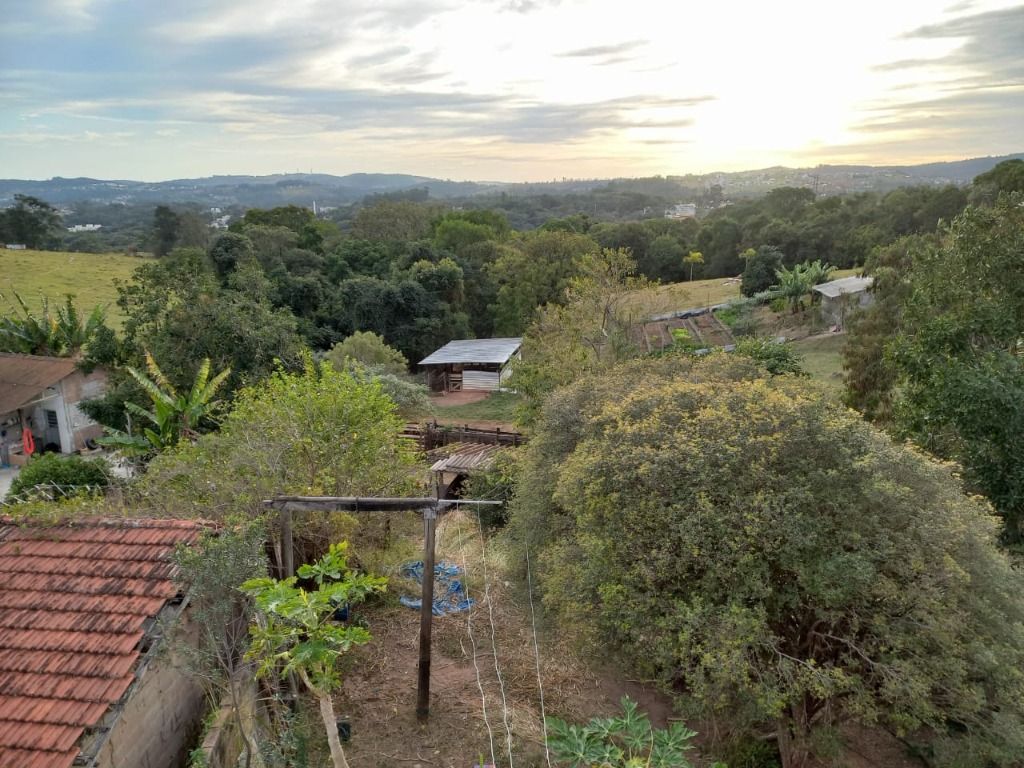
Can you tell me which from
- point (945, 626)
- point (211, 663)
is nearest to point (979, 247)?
point (945, 626)

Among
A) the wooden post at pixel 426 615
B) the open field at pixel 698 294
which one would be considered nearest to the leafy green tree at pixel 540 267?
the open field at pixel 698 294

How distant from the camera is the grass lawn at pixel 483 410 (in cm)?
2600

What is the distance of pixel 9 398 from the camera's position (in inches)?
789

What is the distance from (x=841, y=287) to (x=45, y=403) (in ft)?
104

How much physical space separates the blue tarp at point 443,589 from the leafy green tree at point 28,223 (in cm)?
6228

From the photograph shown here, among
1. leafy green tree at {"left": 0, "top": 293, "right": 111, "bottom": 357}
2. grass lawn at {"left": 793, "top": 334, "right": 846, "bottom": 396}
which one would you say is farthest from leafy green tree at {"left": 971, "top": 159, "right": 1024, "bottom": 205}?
leafy green tree at {"left": 0, "top": 293, "right": 111, "bottom": 357}

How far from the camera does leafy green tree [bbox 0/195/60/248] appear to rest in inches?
2249

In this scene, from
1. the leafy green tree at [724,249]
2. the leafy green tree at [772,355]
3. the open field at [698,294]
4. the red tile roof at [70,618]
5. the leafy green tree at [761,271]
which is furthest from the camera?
the leafy green tree at [724,249]

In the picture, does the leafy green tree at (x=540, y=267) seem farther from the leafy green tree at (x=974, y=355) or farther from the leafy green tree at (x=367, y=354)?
the leafy green tree at (x=974, y=355)

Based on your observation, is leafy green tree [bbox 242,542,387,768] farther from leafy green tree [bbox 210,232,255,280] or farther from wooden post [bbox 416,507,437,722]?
leafy green tree [bbox 210,232,255,280]

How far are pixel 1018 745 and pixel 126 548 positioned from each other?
884 centimetres

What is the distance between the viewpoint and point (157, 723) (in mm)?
6762

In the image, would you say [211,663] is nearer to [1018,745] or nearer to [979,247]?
[1018,745]

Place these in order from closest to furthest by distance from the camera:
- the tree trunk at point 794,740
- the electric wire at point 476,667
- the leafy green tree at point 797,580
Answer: the leafy green tree at point 797,580 → the tree trunk at point 794,740 → the electric wire at point 476,667
